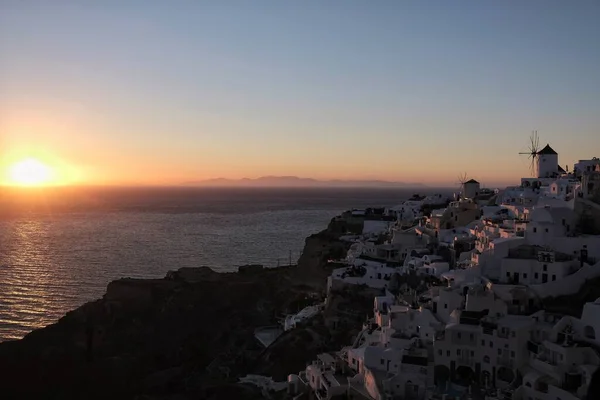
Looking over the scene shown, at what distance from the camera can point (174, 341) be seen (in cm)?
5281

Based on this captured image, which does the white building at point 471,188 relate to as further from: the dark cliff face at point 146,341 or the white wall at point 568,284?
the white wall at point 568,284

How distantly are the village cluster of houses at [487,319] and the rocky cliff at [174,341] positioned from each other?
619 cm

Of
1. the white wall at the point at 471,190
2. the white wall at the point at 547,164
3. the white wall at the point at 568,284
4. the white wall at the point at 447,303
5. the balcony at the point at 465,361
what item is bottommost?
the balcony at the point at 465,361

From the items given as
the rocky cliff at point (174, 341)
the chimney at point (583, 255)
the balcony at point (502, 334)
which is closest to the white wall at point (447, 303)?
the balcony at point (502, 334)

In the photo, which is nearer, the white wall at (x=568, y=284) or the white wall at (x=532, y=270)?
the white wall at (x=568, y=284)

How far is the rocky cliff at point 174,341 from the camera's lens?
42.1 meters

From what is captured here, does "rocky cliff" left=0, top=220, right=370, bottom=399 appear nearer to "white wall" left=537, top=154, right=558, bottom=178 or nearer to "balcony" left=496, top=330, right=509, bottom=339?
"balcony" left=496, top=330, right=509, bottom=339

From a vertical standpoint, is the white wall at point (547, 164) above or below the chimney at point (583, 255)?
above

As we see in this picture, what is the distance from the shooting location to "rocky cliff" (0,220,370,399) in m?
42.1

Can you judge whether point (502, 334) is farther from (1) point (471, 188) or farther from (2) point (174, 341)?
(1) point (471, 188)

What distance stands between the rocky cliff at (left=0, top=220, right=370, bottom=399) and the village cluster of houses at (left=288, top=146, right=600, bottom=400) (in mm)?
6193

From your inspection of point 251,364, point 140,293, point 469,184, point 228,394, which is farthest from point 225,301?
point 469,184

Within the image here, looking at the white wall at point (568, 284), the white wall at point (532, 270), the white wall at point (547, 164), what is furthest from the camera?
the white wall at point (547, 164)

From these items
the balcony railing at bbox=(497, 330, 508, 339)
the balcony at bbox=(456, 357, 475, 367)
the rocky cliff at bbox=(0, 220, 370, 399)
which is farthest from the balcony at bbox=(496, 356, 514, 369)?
the rocky cliff at bbox=(0, 220, 370, 399)
